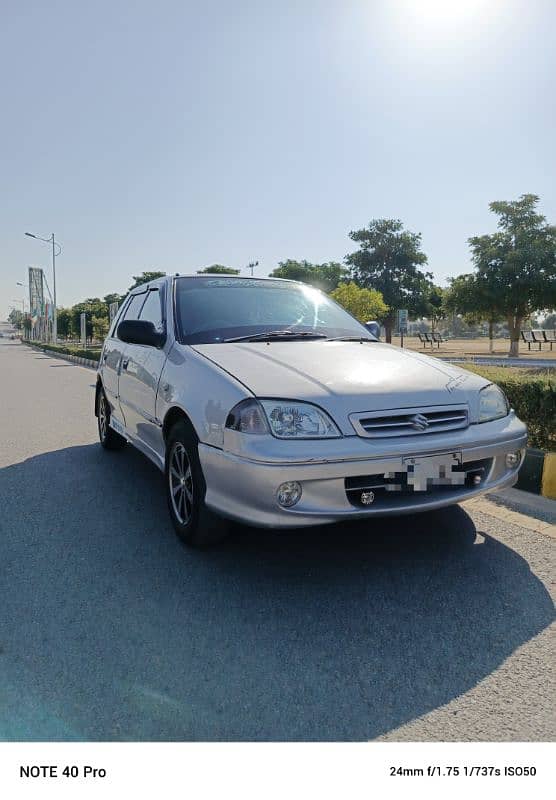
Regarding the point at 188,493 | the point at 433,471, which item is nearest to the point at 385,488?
the point at 433,471

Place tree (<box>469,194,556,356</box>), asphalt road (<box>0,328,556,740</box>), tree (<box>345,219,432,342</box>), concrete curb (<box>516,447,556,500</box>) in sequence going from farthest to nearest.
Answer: tree (<box>345,219,432,342</box>) → tree (<box>469,194,556,356</box>) → concrete curb (<box>516,447,556,500</box>) → asphalt road (<box>0,328,556,740</box>)

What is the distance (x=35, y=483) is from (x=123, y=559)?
206 cm

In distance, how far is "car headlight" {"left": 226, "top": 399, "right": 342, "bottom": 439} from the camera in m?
2.80

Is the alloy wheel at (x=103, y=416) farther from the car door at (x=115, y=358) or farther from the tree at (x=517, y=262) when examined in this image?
the tree at (x=517, y=262)

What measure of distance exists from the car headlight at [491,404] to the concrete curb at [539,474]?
3.97 feet

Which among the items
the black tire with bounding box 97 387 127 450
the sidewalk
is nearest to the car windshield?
the sidewalk

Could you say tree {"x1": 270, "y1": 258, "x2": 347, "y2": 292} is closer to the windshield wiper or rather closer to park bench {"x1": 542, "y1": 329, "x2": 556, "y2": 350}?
park bench {"x1": 542, "y1": 329, "x2": 556, "y2": 350}

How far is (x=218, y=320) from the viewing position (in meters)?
4.05

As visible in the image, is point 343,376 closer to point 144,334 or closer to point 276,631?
point 276,631

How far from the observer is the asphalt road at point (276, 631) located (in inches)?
79.3

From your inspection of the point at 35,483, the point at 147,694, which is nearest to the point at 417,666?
the point at 147,694

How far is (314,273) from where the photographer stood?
6994 cm

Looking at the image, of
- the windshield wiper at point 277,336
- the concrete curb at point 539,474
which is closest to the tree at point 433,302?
the concrete curb at point 539,474
